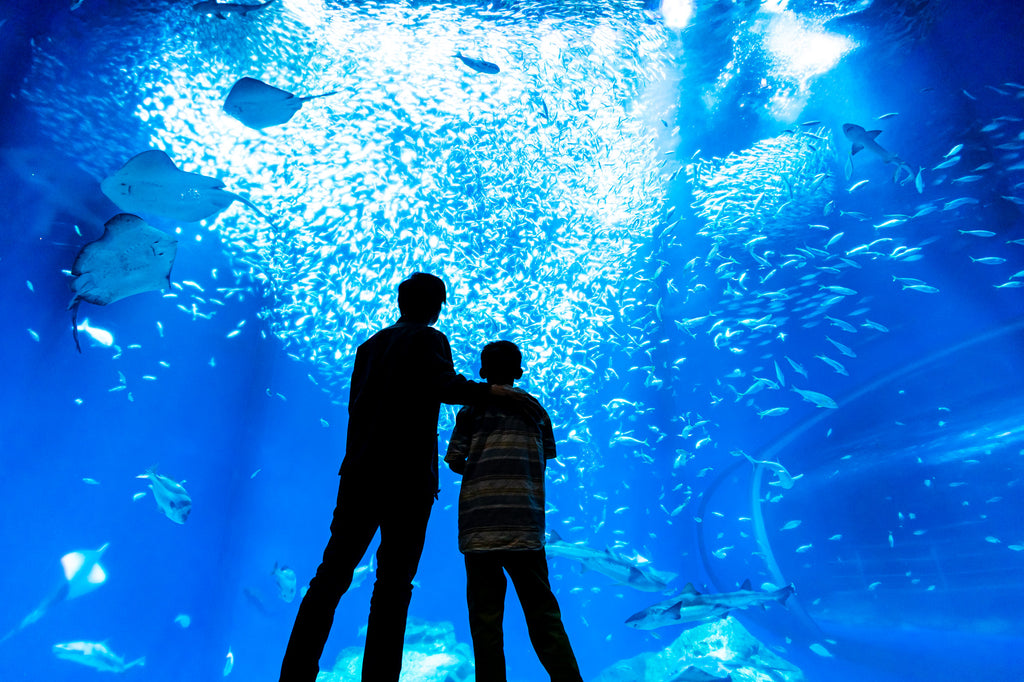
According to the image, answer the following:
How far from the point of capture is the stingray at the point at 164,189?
4.80m

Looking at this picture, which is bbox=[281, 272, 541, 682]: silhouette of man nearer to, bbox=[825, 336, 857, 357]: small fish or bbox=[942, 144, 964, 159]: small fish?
bbox=[825, 336, 857, 357]: small fish

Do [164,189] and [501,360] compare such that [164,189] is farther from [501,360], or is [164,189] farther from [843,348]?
[843,348]

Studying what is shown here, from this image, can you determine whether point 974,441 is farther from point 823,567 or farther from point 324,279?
point 324,279

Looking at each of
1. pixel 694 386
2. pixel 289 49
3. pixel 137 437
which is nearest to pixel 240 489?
pixel 137 437

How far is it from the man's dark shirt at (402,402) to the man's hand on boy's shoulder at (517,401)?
9 cm

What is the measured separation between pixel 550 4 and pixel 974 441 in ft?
53.0

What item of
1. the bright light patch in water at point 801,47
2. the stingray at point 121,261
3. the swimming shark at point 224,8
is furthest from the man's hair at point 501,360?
the bright light patch in water at point 801,47

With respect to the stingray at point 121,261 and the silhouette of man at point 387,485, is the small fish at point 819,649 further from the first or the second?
A: the stingray at point 121,261

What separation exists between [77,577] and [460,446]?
32.1 ft

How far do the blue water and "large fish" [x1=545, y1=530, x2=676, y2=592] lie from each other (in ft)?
5.36

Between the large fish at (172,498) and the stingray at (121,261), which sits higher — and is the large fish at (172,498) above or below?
below

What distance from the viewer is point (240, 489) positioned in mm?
12773

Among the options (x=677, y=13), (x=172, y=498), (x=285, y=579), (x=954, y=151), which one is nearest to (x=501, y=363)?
(x=172, y=498)

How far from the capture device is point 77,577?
7.99 m
